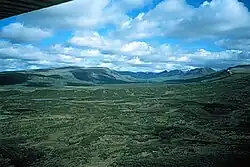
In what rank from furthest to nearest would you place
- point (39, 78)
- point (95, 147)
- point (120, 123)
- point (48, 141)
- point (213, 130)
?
point (39, 78)
point (120, 123)
point (213, 130)
point (48, 141)
point (95, 147)

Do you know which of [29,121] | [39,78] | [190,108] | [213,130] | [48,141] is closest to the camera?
[48,141]

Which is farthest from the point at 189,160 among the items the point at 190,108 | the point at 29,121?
the point at 190,108

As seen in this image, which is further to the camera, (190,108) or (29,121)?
(190,108)

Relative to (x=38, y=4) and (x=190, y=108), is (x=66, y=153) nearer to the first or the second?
(x=38, y=4)

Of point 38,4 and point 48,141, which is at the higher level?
point 38,4

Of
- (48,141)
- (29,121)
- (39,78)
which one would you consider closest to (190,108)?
(29,121)

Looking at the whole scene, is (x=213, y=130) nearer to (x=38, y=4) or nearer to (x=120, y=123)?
(x=120, y=123)
